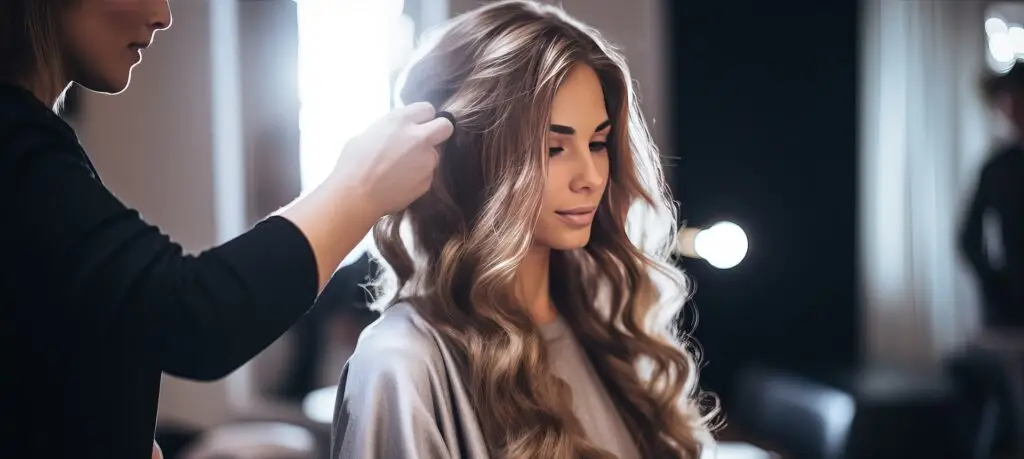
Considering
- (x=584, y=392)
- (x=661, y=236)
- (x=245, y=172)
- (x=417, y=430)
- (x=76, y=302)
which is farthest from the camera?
(x=245, y=172)

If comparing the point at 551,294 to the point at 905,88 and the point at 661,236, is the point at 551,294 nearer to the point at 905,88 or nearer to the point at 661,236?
the point at 661,236

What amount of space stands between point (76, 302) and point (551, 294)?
58 centimetres

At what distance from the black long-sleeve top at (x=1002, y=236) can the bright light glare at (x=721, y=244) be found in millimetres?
693

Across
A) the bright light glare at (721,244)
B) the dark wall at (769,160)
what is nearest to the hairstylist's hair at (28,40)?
the bright light glare at (721,244)

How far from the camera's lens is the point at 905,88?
2076 millimetres

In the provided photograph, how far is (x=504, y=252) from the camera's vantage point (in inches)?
35.3

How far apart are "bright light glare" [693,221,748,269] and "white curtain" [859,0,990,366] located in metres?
0.54

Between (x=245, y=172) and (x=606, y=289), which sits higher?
(x=245, y=172)

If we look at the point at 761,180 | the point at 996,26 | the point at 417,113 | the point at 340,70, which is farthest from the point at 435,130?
the point at 996,26

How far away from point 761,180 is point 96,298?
1478 millimetres

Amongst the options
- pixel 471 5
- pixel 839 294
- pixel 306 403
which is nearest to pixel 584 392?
pixel 471 5

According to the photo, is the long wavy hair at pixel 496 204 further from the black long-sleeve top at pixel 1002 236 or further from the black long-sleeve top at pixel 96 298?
the black long-sleeve top at pixel 1002 236

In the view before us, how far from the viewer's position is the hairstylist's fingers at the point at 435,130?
0.76 meters

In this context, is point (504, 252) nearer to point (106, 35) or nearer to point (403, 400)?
point (403, 400)
